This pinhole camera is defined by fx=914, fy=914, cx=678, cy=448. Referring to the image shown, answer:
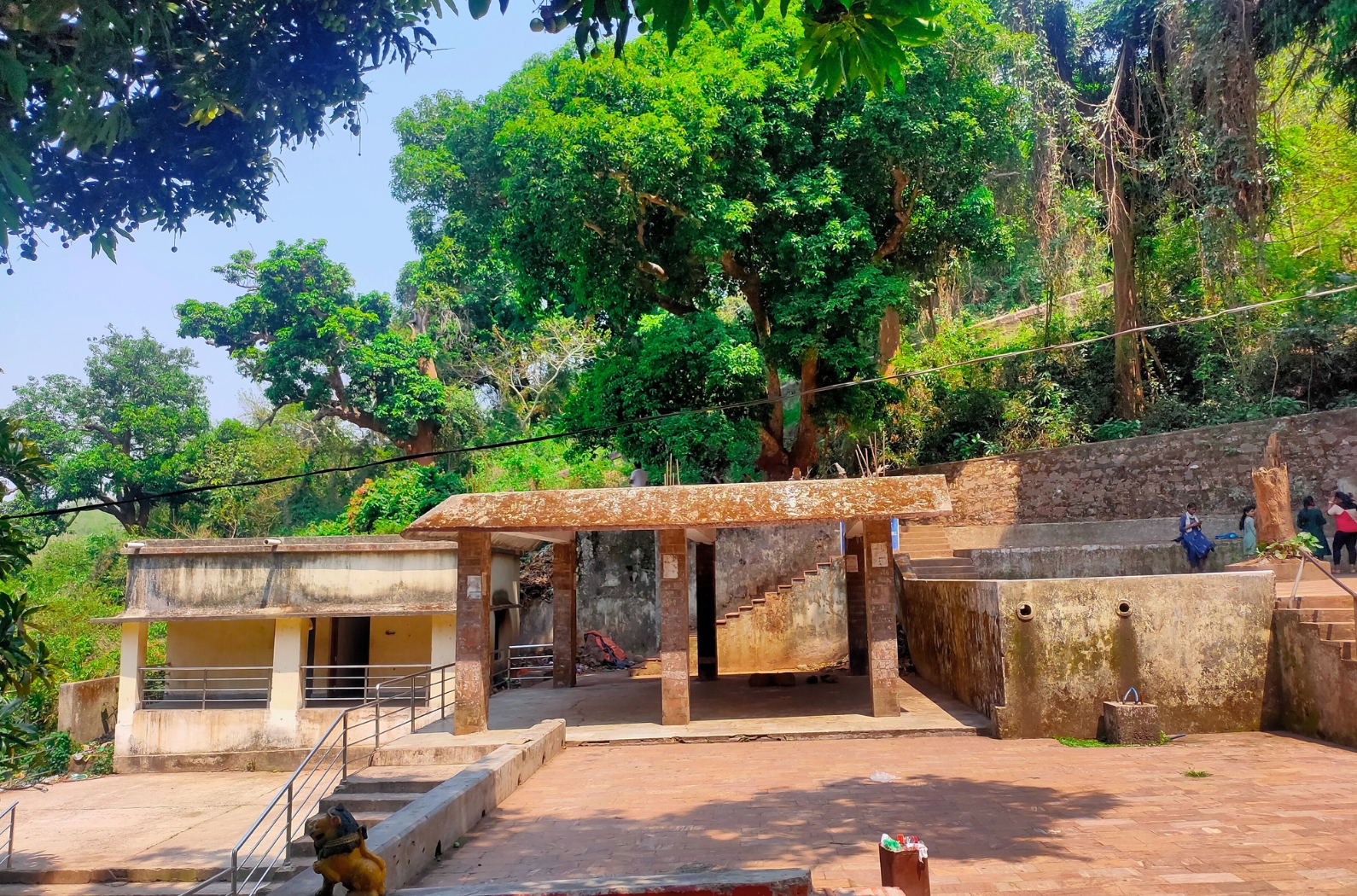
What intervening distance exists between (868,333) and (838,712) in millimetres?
10600

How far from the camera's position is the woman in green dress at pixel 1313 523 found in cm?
1381

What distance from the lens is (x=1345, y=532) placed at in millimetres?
13539

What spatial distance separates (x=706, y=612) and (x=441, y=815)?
30.9 feet

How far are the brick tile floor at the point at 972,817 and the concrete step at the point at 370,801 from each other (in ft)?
3.90

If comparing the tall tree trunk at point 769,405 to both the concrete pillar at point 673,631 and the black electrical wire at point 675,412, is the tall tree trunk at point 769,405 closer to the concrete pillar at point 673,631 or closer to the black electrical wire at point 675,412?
the black electrical wire at point 675,412

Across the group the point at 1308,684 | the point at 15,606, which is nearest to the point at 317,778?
the point at 15,606

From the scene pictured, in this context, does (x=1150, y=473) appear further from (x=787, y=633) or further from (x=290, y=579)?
(x=290, y=579)

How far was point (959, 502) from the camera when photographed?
21672 mm

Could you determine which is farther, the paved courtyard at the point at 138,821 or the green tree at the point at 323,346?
the green tree at the point at 323,346

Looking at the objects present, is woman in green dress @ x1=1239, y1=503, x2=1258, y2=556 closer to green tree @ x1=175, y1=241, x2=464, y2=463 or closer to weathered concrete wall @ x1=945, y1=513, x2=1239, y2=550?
weathered concrete wall @ x1=945, y1=513, x2=1239, y2=550

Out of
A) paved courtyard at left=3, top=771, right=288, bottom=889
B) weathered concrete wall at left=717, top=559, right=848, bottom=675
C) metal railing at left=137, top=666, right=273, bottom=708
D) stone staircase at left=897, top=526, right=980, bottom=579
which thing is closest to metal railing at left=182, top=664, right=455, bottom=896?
paved courtyard at left=3, top=771, right=288, bottom=889

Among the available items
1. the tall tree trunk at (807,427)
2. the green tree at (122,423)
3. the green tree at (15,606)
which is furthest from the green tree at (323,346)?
the green tree at (15,606)

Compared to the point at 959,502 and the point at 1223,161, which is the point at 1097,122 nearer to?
the point at 1223,161

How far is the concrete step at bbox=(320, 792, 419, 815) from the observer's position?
838 cm
